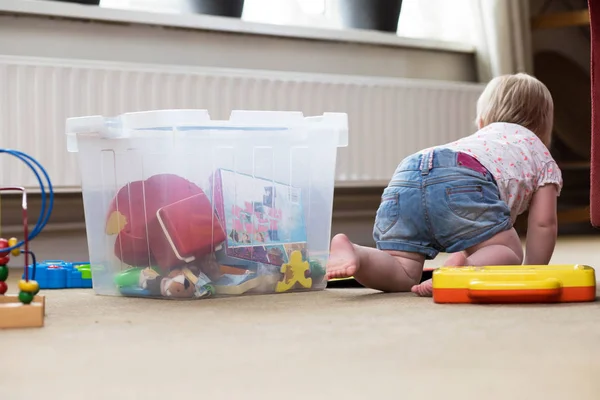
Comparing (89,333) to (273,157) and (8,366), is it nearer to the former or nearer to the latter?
(8,366)

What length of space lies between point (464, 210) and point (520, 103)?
1.01ft

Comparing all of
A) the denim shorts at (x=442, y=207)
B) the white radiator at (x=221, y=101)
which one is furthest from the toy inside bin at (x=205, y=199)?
the white radiator at (x=221, y=101)

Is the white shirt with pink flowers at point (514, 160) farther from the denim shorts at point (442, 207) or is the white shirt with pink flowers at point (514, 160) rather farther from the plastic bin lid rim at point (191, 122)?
the plastic bin lid rim at point (191, 122)

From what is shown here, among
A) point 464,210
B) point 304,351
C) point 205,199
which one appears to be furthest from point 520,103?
point 304,351

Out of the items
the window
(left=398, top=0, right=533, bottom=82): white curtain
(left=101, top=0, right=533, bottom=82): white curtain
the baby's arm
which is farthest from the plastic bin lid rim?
(left=398, top=0, right=533, bottom=82): white curtain

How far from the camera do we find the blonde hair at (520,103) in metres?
1.61

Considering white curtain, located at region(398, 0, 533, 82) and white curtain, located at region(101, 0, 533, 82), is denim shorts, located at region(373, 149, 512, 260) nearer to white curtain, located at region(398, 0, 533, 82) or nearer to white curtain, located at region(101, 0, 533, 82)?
white curtain, located at region(101, 0, 533, 82)

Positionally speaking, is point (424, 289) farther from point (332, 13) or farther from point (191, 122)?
point (332, 13)

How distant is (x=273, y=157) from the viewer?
4.52 feet

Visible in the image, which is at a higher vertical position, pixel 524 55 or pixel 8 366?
pixel 524 55

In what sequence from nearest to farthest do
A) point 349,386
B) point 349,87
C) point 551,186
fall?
point 349,386 → point 551,186 → point 349,87

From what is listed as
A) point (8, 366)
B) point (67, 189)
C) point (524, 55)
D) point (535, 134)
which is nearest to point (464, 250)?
point (535, 134)

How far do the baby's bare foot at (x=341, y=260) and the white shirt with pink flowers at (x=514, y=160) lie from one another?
289 millimetres

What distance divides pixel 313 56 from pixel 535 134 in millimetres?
1033
